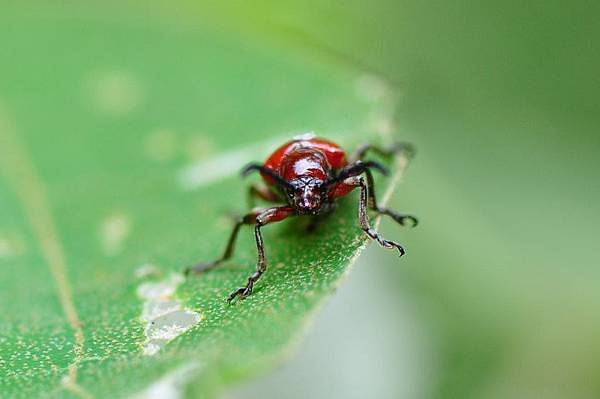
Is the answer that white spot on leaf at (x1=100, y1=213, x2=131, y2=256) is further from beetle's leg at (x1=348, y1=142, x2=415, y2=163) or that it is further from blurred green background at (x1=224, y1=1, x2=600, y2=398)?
blurred green background at (x1=224, y1=1, x2=600, y2=398)

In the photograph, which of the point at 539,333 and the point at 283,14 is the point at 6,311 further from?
the point at 539,333

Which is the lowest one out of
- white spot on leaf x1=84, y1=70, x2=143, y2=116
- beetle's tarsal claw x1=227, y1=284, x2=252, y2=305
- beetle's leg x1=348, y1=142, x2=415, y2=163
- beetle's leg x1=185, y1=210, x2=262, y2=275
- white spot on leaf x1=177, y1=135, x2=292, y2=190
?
beetle's tarsal claw x1=227, y1=284, x2=252, y2=305

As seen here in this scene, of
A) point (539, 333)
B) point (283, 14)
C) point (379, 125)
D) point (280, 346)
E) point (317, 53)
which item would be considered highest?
point (283, 14)

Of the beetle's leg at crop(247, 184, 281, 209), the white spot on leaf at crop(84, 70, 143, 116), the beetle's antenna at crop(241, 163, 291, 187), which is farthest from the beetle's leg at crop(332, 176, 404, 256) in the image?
the white spot on leaf at crop(84, 70, 143, 116)

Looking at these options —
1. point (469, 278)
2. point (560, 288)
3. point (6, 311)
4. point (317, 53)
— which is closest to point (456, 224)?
point (469, 278)

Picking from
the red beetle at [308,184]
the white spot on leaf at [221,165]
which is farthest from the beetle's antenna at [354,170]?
the white spot on leaf at [221,165]

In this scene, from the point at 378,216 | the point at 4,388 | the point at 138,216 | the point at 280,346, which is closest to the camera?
the point at 280,346
